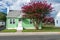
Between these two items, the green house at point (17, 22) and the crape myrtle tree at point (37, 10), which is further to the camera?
the green house at point (17, 22)

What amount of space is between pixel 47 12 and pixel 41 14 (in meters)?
1.30

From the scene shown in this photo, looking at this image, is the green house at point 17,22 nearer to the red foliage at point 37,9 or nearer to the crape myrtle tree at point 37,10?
the crape myrtle tree at point 37,10

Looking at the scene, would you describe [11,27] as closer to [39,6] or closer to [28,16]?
[28,16]

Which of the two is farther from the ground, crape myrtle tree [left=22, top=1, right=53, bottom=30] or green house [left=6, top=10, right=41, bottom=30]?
crape myrtle tree [left=22, top=1, right=53, bottom=30]

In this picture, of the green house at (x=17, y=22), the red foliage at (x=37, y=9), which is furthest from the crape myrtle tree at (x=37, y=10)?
the green house at (x=17, y=22)

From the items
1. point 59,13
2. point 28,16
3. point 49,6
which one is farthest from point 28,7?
point 59,13

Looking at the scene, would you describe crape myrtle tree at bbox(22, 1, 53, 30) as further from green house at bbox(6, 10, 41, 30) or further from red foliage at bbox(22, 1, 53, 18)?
green house at bbox(6, 10, 41, 30)

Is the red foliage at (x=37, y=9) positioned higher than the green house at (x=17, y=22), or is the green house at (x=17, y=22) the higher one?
the red foliage at (x=37, y=9)

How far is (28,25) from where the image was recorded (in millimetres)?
41688

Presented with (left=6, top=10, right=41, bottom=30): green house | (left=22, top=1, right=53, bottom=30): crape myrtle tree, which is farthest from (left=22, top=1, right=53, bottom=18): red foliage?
(left=6, top=10, right=41, bottom=30): green house

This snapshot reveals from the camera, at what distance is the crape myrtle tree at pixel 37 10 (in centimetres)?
3781

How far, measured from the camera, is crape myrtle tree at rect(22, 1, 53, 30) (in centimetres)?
3781

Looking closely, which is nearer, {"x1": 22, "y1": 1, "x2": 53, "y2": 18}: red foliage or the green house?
{"x1": 22, "y1": 1, "x2": 53, "y2": 18}: red foliage

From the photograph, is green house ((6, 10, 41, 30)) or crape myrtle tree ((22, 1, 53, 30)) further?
green house ((6, 10, 41, 30))
